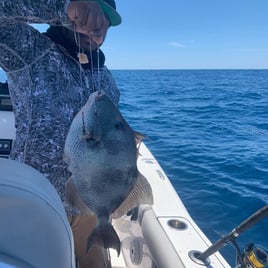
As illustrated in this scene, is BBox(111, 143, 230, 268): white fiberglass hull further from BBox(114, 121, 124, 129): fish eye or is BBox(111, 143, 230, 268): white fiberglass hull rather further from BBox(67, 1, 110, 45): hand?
BBox(67, 1, 110, 45): hand

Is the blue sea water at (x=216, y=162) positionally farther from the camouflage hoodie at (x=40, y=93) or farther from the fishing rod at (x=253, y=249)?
the fishing rod at (x=253, y=249)

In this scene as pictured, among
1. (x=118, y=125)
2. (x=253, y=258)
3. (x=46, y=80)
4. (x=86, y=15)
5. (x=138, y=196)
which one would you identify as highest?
(x=86, y=15)

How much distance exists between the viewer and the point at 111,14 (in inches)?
65.0

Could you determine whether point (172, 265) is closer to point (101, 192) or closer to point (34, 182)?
point (101, 192)

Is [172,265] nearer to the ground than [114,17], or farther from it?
nearer to the ground

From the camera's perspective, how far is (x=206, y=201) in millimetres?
5098

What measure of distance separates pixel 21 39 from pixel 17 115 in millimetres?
387

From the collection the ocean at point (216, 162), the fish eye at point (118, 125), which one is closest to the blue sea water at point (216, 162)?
the ocean at point (216, 162)

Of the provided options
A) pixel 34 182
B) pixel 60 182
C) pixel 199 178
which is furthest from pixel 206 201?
pixel 34 182

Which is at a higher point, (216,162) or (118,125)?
(118,125)

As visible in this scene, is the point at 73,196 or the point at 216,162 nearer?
the point at 73,196

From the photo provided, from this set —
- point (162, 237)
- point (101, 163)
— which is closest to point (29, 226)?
point (101, 163)

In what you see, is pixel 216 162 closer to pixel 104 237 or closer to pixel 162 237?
pixel 162 237

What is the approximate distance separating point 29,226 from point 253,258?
1517 mm
